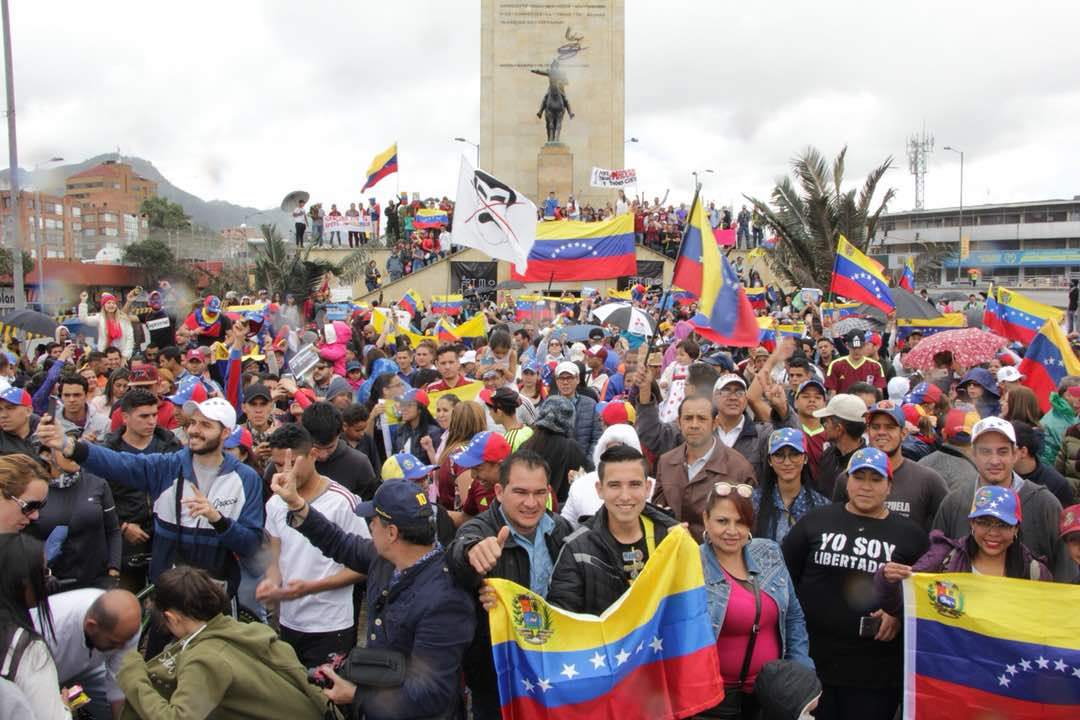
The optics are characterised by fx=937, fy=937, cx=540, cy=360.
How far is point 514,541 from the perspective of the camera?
390cm

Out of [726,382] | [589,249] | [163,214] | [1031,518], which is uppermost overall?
[163,214]

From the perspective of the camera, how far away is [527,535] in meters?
3.96

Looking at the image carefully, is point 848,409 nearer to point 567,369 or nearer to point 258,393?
point 567,369

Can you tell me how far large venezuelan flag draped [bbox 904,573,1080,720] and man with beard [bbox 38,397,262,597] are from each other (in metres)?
3.32

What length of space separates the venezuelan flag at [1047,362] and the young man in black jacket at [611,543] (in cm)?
697

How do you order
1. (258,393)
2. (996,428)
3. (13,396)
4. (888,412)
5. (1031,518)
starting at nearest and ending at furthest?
(1031,518)
(996,428)
(888,412)
(13,396)
(258,393)

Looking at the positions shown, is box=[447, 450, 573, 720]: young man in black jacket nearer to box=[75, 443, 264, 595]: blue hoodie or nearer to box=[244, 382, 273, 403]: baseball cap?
box=[75, 443, 264, 595]: blue hoodie

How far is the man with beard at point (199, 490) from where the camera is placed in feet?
16.1

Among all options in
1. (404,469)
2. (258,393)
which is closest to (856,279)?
(258,393)

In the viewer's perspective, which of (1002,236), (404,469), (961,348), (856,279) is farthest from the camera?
(1002,236)

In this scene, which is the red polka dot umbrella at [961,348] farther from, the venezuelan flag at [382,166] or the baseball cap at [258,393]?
the venezuelan flag at [382,166]

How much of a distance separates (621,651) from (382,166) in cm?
2689

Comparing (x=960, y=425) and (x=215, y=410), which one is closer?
(x=215, y=410)

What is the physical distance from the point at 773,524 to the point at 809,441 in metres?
1.32
